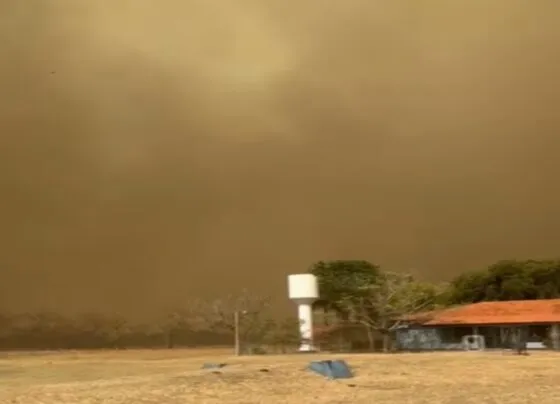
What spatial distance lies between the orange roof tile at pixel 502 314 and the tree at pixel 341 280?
6634 millimetres

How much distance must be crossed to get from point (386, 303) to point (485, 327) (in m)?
7.21

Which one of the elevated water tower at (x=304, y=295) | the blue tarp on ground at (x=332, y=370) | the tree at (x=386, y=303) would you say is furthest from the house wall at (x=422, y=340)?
the blue tarp on ground at (x=332, y=370)

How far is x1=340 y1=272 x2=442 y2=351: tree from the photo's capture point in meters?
63.4

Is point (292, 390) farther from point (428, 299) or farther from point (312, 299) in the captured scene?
point (428, 299)

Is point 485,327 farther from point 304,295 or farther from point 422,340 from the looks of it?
point 304,295

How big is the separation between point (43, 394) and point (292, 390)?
295 inches

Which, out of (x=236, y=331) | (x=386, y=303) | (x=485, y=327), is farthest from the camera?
(x=236, y=331)

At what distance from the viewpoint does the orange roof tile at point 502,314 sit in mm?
59000

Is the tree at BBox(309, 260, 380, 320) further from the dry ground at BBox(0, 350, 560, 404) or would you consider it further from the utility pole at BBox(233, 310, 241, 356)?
the dry ground at BBox(0, 350, 560, 404)

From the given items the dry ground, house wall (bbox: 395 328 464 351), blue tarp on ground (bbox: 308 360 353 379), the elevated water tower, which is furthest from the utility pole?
blue tarp on ground (bbox: 308 360 353 379)

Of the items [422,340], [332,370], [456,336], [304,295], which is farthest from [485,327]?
[332,370]

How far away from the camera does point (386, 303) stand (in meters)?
63.4

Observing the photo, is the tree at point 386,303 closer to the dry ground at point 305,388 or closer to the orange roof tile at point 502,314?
the orange roof tile at point 502,314

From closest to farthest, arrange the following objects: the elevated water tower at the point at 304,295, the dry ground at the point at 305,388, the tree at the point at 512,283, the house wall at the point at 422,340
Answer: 1. the dry ground at the point at 305,388
2. the house wall at the point at 422,340
3. the elevated water tower at the point at 304,295
4. the tree at the point at 512,283
